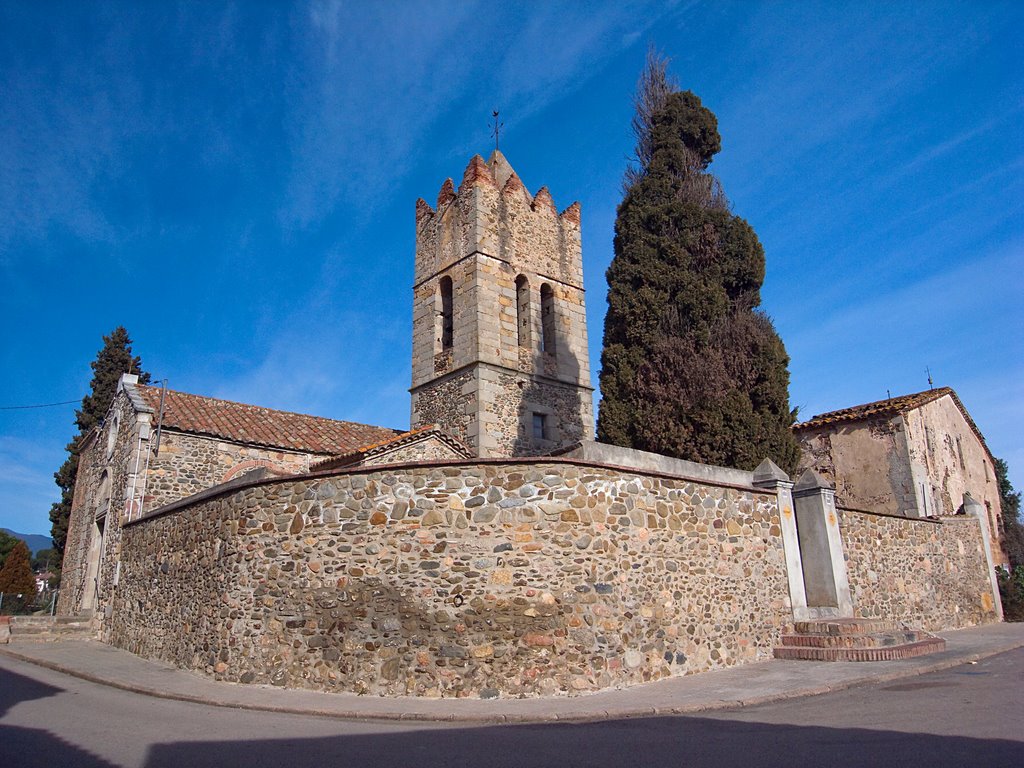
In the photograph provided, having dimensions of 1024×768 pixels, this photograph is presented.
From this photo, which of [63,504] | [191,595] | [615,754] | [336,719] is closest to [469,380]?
[191,595]

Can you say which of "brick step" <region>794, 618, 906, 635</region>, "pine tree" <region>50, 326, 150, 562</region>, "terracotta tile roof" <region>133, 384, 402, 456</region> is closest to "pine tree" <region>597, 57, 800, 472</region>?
"brick step" <region>794, 618, 906, 635</region>

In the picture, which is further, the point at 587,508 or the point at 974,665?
the point at 974,665

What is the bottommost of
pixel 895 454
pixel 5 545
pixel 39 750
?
pixel 39 750

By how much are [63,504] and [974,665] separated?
31.3 meters

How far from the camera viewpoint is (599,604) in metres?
9.19

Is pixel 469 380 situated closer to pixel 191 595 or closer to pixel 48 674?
pixel 191 595

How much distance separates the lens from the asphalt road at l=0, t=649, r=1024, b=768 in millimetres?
5391

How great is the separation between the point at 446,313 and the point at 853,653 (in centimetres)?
1474

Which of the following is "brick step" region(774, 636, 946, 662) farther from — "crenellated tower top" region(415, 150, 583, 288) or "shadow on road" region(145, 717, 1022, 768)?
"crenellated tower top" region(415, 150, 583, 288)

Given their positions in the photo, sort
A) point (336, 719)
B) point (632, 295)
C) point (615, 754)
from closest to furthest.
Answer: point (615, 754), point (336, 719), point (632, 295)

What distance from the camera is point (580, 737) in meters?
6.46

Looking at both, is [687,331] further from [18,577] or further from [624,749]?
[18,577]

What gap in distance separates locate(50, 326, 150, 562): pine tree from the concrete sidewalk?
19781mm

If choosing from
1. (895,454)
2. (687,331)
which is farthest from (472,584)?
(895,454)
